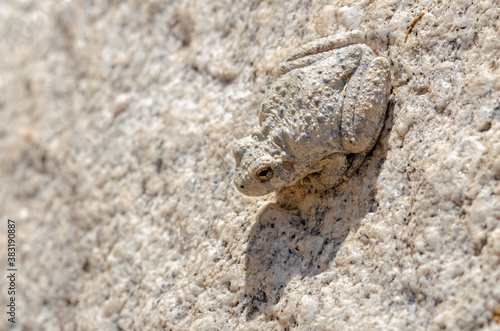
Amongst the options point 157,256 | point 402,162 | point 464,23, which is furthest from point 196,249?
point 464,23

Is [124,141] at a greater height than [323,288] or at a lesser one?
greater

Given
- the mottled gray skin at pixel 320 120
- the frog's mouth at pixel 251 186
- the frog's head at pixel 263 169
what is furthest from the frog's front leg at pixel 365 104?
the frog's mouth at pixel 251 186

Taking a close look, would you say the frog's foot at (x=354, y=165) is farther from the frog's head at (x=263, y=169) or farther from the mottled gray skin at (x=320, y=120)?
the frog's head at (x=263, y=169)

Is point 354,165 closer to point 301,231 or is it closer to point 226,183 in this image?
point 301,231

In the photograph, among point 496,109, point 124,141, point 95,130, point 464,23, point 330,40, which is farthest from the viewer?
point 95,130

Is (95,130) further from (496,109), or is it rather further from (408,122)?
(496,109)

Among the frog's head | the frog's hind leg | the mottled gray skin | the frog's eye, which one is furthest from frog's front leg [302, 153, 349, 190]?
the frog's hind leg

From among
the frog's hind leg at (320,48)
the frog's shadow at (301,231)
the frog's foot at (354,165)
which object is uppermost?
the frog's hind leg at (320,48)

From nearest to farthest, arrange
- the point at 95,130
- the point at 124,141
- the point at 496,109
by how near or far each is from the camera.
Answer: the point at 496,109 → the point at 124,141 → the point at 95,130
